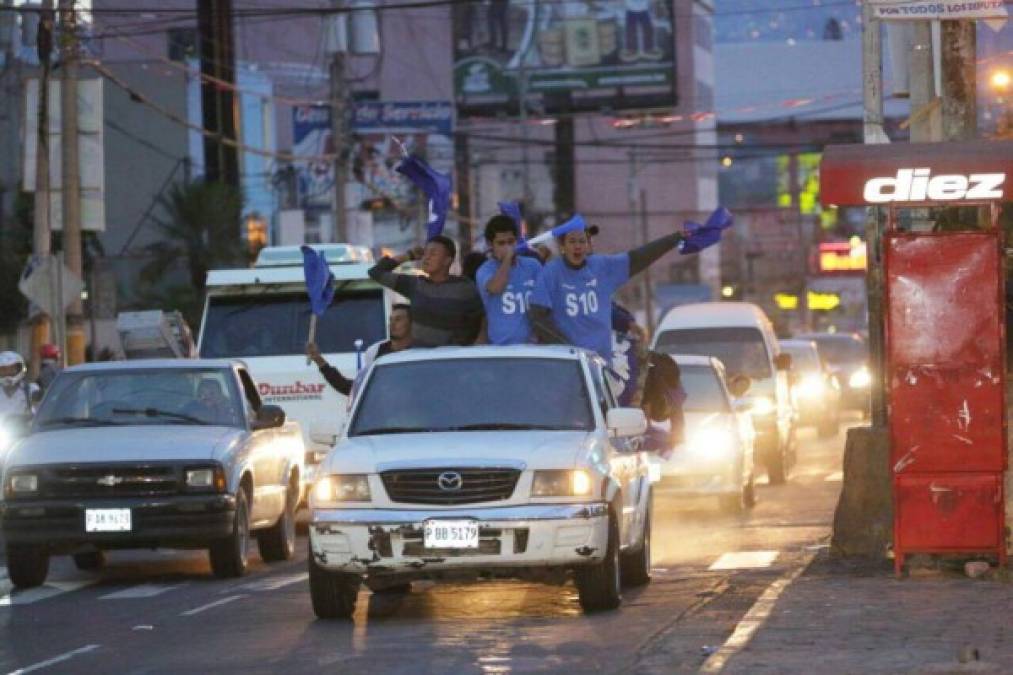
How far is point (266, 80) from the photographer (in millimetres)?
78750

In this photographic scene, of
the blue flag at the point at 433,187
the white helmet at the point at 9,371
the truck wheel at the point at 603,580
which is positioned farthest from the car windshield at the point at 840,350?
the truck wheel at the point at 603,580

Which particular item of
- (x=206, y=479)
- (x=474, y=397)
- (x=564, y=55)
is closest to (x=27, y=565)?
(x=206, y=479)

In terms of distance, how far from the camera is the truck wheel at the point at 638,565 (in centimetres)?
1523

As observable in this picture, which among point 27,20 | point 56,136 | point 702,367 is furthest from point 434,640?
point 27,20

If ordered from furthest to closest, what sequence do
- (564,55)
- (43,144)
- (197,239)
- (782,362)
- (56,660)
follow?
(564,55) < (197,239) < (43,144) < (782,362) < (56,660)

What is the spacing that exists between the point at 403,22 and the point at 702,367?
247 feet

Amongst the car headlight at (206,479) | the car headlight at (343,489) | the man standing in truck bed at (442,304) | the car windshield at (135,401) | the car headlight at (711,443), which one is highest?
the man standing in truck bed at (442,304)

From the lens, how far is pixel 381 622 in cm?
1375

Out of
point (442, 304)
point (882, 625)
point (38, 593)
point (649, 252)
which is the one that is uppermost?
point (649, 252)

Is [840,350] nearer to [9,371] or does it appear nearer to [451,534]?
[9,371]

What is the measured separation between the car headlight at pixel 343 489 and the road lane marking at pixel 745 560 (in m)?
4.00

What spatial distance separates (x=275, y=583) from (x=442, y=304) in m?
2.54

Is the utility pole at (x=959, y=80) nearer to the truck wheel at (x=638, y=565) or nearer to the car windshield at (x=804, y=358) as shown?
the truck wheel at (x=638, y=565)

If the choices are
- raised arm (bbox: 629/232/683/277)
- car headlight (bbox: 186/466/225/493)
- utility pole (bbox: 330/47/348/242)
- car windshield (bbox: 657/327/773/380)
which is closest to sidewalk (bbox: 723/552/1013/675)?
raised arm (bbox: 629/232/683/277)
